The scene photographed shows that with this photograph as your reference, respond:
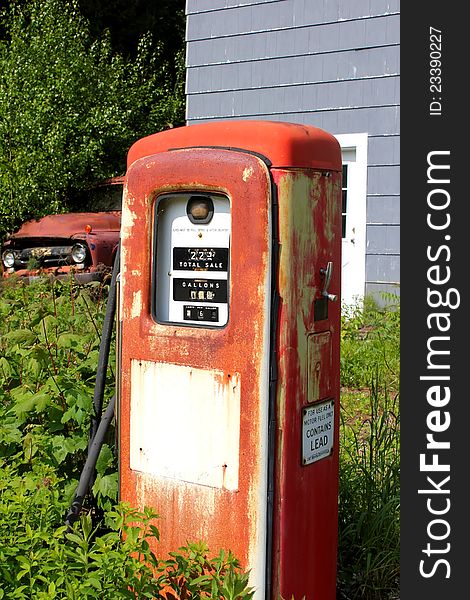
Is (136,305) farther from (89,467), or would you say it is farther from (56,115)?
(56,115)

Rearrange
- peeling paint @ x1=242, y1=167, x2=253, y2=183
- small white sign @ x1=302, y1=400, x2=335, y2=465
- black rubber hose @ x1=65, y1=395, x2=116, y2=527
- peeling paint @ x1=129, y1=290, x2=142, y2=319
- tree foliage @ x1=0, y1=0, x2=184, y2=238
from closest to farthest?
peeling paint @ x1=242, y1=167, x2=253, y2=183
small white sign @ x1=302, y1=400, x2=335, y2=465
peeling paint @ x1=129, y1=290, x2=142, y2=319
black rubber hose @ x1=65, y1=395, x2=116, y2=527
tree foliage @ x1=0, y1=0, x2=184, y2=238

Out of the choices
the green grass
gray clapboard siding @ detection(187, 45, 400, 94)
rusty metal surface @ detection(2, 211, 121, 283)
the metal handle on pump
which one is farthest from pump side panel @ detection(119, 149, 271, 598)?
gray clapboard siding @ detection(187, 45, 400, 94)

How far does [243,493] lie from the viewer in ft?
8.77

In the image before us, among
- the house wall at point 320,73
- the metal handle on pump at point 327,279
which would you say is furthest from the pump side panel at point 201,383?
the house wall at point 320,73

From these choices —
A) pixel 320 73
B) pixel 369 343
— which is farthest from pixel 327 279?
pixel 320 73

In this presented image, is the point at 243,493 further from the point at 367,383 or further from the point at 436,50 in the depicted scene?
the point at 367,383

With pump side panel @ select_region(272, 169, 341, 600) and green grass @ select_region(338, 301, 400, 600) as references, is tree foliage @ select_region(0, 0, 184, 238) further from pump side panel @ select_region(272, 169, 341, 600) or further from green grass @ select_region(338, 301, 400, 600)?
pump side panel @ select_region(272, 169, 341, 600)

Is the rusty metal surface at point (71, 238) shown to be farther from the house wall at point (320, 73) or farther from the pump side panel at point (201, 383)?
the pump side panel at point (201, 383)

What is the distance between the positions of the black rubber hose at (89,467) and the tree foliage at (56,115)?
958cm

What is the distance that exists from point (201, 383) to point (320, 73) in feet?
21.1

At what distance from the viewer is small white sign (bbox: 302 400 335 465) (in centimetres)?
271

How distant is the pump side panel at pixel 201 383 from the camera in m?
2.62

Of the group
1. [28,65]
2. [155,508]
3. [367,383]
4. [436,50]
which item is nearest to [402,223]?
[436,50]

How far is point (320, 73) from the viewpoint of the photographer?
8609 mm
